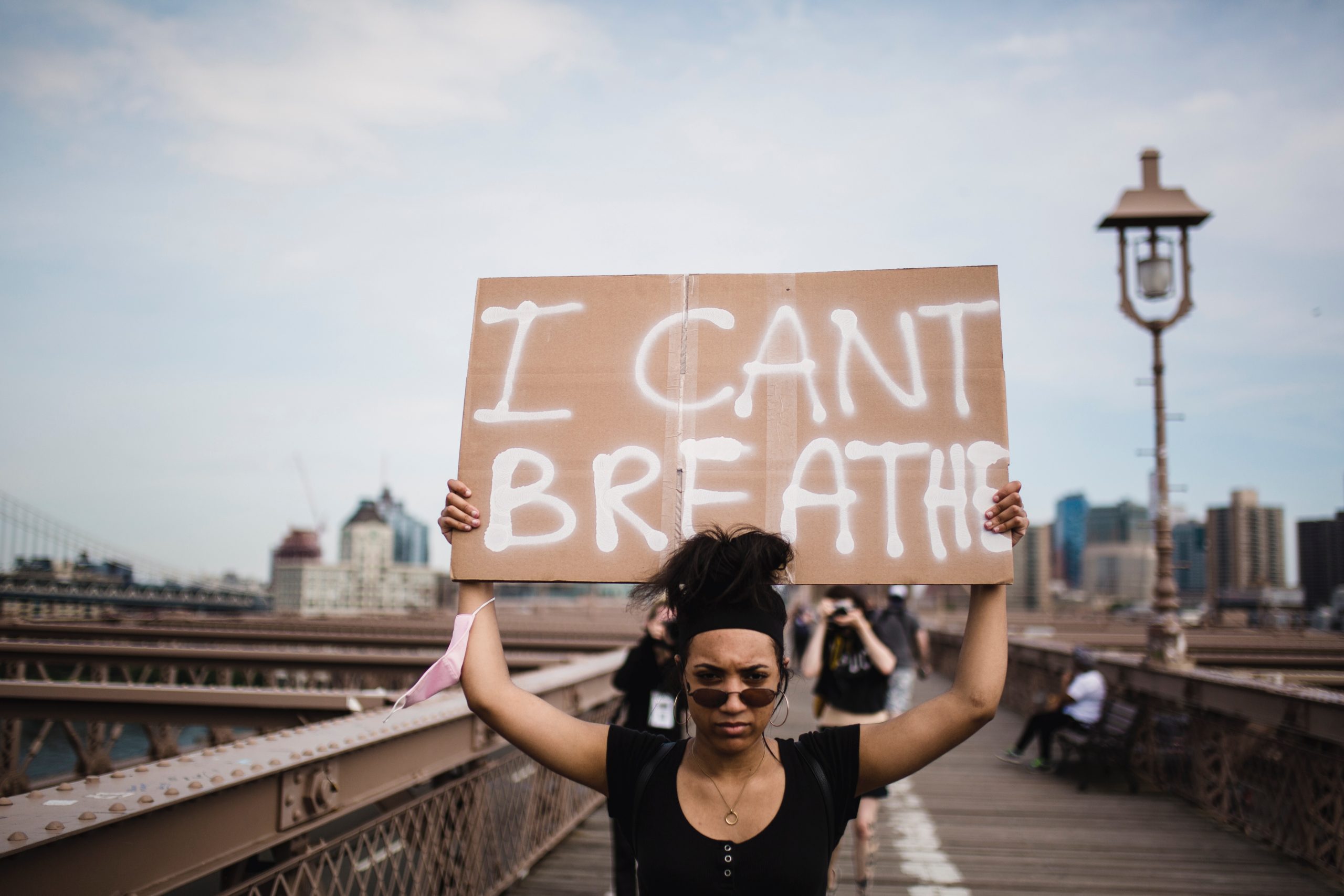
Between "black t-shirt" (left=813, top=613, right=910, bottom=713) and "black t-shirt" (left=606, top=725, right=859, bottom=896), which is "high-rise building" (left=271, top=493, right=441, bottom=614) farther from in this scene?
"black t-shirt" (left=606, top=725, right=859, bottom=896)

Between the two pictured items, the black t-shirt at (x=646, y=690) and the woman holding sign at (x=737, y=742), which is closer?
the woman holding sign at (x=737, y=742)

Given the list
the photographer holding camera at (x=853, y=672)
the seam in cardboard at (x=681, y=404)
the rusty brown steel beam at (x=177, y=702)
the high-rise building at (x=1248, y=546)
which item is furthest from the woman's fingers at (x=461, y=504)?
the high-rise building at (x=1248, y=546)

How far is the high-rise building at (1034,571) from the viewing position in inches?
4417

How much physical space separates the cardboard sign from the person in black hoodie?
1.80m

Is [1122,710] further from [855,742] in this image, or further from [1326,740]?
[855,742]

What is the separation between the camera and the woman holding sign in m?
1.98

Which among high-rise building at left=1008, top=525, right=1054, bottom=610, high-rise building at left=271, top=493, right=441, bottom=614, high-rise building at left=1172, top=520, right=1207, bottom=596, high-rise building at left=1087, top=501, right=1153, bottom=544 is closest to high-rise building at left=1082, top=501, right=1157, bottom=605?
high-rise building at left=1087, top=501, right=1153, bottom=544

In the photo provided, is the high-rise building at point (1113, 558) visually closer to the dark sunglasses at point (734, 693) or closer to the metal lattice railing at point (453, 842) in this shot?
the metal lattice railing at point (453, 842)

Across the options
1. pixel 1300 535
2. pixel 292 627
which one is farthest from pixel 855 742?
pixel 1300 535

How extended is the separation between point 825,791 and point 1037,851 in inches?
228

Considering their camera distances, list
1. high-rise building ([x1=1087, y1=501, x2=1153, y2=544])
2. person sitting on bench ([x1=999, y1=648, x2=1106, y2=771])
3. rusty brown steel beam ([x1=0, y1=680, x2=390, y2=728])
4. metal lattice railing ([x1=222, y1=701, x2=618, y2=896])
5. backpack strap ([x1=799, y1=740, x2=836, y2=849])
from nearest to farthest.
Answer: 1. backpack strap ([x1=799, y1=740, x2=836, y2=849])
2. metal lattice railing ([x1=222, y1=701, x2=618, y2=896])
3. rusty brown steel beam ([x1=0, y1=680, x2=390, y2=728])
4. person sitting on bench ([x1=999, y1=648, x2=1106, y2=771])
5. high-rise building ([x1=1087, y1=501, x2=1153, y2=544])

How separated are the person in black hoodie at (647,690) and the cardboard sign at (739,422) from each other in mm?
1801

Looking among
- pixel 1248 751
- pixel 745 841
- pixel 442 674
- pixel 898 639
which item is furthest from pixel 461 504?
pixel 1248 751

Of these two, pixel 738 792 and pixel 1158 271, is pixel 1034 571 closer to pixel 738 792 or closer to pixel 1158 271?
pixel 1158 271
